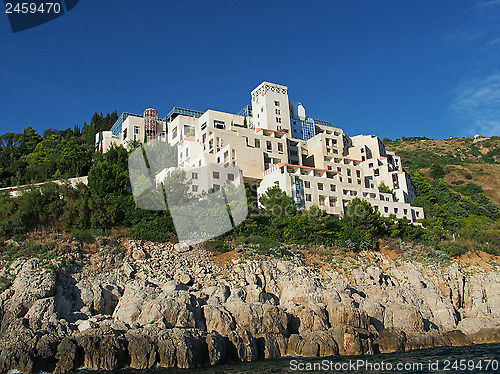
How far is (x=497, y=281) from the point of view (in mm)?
46438

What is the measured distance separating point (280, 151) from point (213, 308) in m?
31.7

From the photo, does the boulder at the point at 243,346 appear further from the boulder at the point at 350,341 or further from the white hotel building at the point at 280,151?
the white hotel building at the point at 280,151

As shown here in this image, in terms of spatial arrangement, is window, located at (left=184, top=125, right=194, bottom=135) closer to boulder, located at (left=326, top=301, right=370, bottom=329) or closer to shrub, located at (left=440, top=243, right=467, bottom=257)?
shrub, located at (left=440, top=243, right=467, bottom=257)

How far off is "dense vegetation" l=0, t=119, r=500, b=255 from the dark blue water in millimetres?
15963

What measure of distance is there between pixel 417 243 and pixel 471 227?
11896mm

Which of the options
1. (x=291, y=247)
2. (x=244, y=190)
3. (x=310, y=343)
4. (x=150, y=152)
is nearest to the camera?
(x=310, y=343)

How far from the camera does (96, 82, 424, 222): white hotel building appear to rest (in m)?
Result: 52.8

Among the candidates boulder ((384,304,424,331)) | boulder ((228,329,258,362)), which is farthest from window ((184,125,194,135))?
boulder ((228,329,258,362))

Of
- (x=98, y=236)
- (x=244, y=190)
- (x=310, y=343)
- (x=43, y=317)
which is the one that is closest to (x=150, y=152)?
(x=244, y=190)

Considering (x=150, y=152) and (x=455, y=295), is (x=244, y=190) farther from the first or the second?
(x=455, y=295)

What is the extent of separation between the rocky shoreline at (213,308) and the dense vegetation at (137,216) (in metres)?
2.57

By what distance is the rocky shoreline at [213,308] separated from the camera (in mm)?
25828

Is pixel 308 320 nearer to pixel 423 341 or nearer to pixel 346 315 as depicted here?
pixel 346 315

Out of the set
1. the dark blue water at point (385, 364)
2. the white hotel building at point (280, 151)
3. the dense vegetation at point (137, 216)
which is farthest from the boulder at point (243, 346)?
the white hotel building at point (280, 151)
